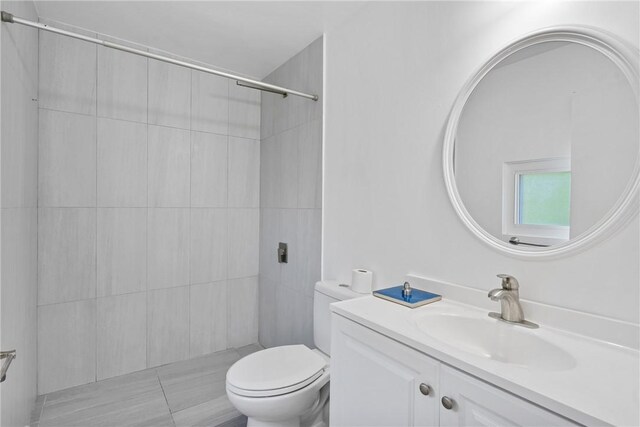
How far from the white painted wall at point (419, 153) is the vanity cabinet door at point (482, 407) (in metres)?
0.45

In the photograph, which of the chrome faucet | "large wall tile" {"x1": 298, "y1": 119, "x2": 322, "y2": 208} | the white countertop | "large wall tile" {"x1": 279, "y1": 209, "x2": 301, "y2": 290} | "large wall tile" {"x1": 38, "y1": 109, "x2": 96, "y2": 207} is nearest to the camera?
the white countertop

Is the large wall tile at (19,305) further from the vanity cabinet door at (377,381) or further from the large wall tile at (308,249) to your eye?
the large wall tile at (308,249)

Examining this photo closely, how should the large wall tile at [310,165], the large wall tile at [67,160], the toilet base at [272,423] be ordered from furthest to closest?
1. the large wall tile at [310,165]
2. the large wall tile at [67,160]
3. the toilet base at [272,423]

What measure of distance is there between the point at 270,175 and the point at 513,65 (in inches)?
71.1

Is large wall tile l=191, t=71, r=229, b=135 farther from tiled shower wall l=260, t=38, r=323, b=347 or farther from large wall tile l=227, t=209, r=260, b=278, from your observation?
large wall tile l=227, t=209, r=260, b=278

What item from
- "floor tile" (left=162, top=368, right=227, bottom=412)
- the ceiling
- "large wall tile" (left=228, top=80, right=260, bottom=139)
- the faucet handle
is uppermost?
the ceiling

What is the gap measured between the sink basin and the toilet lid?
67 cm

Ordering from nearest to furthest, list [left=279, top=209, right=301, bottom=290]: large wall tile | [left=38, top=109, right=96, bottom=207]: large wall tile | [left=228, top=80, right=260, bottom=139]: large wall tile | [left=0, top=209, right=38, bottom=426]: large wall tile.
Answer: [left=0, top=209, right=38, bottom=426]: large wall tile
[left=38, top=109, right=96, bottom=207]: large wall tile
[left=279, top=209, right=301, bottom=290]: large wall tile
[left=228, top=80, right=260, bottom=139]: large wall tile

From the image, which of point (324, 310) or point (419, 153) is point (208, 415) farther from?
point (419, 153)

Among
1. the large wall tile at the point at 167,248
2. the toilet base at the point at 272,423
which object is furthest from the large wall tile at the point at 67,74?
the toilet base at the point at 272,423

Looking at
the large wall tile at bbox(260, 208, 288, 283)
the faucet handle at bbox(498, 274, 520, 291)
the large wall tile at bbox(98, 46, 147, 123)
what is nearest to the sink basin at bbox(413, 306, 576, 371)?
the faucet handle at bbox(498, 274, 520, 291)

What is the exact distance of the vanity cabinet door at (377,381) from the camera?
0.89m

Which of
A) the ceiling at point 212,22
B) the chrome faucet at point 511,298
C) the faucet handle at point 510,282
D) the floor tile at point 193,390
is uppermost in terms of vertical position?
the ceiling at point 212,22

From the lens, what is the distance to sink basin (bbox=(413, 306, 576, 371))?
3.00 ft
